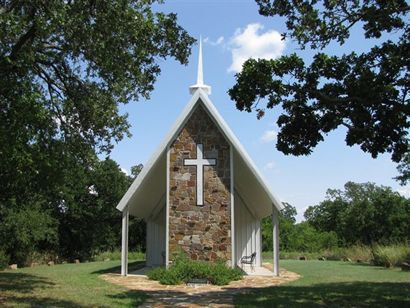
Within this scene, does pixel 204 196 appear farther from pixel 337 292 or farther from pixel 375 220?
pixel 375 220

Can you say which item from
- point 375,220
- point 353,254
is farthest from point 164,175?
point 375,220

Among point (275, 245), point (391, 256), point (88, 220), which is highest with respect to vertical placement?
point (88, 220)

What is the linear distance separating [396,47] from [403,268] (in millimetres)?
10998

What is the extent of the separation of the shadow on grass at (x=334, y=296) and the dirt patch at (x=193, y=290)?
525 mm

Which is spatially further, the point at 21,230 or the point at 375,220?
→ the point at 375,220

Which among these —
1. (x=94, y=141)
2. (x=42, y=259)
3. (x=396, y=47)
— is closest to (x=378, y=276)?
(x=396, y=47)

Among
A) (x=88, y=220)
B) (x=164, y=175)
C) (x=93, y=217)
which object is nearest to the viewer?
(x=164, y=175)

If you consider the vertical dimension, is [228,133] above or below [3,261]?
above

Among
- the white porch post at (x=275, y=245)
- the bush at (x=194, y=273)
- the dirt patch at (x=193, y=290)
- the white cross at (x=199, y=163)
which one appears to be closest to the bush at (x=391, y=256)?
the dirt patch at (x=193, y=290)

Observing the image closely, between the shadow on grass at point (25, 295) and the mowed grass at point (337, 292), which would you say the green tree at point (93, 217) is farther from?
the mowed grass at point (337, 292)

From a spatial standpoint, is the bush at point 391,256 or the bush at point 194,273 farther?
the bush at point 391,256

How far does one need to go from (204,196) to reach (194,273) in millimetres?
2578

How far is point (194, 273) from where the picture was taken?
14.3 m

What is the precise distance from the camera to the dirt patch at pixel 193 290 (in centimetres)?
1042
